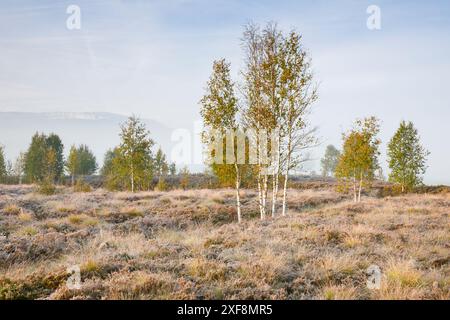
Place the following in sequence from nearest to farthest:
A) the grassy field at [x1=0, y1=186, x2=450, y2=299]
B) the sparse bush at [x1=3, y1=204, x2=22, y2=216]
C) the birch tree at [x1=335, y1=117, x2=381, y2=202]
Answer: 1. the grassy field at [x1=0, y1=186, x2=450, y2=299]
2. the sparse bush at [x1=3, y1=204, x2=22, y2=216]
3. the birch tree at [x1=335, y1=117, x2=381, y2=202]

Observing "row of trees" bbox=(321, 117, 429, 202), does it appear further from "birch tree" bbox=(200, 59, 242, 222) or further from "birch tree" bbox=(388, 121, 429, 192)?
"birch tree" bbox=(200, 59, 242, 222)

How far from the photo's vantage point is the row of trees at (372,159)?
32812 mm

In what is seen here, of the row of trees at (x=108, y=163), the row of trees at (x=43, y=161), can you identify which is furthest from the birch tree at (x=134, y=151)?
the row of trees at (x=43, y=161)

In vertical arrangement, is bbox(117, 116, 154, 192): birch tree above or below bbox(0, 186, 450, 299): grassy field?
above

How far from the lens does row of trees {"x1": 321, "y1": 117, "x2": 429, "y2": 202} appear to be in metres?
32.8

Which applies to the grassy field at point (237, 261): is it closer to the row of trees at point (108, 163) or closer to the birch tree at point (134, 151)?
the birch tree at point (134, 151)

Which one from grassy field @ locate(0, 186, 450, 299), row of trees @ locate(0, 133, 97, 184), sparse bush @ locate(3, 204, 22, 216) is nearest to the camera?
grassy field @ locate(0, 186, 450, 299)

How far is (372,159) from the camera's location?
33406 mm

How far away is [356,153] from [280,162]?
1613 centimetres

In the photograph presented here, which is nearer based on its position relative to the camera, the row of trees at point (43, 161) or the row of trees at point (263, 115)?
the row of trees at point (263, 115)

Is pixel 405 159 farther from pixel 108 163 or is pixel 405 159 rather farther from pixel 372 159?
pixel 108 163

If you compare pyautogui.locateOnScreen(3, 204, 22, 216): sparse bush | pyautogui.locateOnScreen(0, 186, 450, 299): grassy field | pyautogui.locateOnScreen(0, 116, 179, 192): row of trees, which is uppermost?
pyautogui.locateOnScreen(0, 116, 179, 192): row of trees

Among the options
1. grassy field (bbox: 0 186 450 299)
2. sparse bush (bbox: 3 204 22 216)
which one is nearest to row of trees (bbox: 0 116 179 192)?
sparse bush (bbox: 3 204 22 216)
